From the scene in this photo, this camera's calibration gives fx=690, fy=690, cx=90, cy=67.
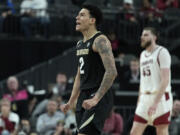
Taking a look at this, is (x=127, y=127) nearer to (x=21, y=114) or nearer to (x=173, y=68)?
(x=21, y=114)

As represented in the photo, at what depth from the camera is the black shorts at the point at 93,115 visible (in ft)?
28.9

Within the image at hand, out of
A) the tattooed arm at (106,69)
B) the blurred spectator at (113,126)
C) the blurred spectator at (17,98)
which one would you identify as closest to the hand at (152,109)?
the tattooed arm at (106,69)

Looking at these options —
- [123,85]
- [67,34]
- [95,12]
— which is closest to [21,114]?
[123,85]

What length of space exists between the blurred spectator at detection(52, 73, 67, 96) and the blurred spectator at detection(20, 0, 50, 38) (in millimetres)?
2746

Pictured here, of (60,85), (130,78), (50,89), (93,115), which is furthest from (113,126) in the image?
(93,115)

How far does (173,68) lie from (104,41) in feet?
33.2

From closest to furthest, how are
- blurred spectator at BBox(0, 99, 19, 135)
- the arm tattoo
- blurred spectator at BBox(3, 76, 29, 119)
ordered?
the arm tattoo → blurred spectator at BBox(0, 99, 19, 135) → blurred spectator at BBox(3, 76, 29, 119)

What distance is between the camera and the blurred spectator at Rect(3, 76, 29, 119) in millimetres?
15654

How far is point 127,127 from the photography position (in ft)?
48.6

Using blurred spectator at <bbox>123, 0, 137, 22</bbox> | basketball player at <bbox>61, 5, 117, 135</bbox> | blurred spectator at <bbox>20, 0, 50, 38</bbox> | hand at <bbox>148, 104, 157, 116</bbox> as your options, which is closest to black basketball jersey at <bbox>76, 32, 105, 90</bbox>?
basketball player at <bbox>61, 5, 117, 135</bbox>

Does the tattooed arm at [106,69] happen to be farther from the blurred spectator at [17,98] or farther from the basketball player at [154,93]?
the blurred spectator at [17,98]

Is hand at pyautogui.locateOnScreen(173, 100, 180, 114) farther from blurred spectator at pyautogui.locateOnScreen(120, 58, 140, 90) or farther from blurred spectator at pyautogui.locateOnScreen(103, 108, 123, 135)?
blurred spectator at pyautogui.locateOnScreen(120, 58, 140, 90)

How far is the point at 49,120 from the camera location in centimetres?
1482

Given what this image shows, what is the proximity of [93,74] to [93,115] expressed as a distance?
0.56m
